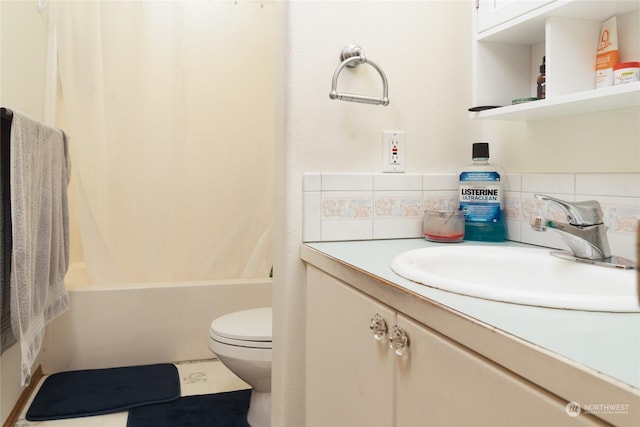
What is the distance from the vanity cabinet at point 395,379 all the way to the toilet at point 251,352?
1.43ft

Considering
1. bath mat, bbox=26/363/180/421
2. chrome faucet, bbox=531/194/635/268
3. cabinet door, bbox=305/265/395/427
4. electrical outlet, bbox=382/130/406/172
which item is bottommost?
bath mat, bbox=26/363/180/421

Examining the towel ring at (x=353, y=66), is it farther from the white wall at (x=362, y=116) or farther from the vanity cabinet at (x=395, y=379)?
the vanity cabinet at (x=395, y=379)

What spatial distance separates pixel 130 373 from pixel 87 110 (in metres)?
1.24

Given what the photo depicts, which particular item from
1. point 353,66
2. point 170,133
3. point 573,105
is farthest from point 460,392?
point 170,133

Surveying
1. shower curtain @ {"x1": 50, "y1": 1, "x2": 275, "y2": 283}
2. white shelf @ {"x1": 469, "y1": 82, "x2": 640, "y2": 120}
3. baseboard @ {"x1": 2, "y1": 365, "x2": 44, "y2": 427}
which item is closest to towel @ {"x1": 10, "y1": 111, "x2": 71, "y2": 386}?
baseboard @ {"x1": 2, "y1": 365, "x2": 44, "y2": 427}

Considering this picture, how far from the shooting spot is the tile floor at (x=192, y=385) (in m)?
1.70

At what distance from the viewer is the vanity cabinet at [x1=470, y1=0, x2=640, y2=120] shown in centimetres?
87

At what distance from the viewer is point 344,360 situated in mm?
922

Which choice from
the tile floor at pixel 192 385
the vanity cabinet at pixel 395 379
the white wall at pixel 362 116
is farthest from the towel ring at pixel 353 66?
the tile floor at pixel 192 385

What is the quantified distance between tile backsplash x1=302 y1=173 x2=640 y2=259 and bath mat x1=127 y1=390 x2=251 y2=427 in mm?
960

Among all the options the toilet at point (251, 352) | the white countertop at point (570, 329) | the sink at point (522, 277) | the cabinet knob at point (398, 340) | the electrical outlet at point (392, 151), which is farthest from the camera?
the toilet at point (251, 352)

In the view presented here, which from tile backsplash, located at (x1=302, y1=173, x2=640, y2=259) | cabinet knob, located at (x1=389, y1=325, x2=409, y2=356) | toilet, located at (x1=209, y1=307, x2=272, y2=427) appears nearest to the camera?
cabinet knob, located at (x1=389, y1=325, x2=409, y2=356)

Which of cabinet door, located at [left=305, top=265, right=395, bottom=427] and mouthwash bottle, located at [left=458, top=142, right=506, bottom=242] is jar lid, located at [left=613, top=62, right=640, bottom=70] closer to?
mouthwash bottle, located at [left=458, top=142, right=506, bottom=242]

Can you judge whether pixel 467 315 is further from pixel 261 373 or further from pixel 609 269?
pixel 261 373
